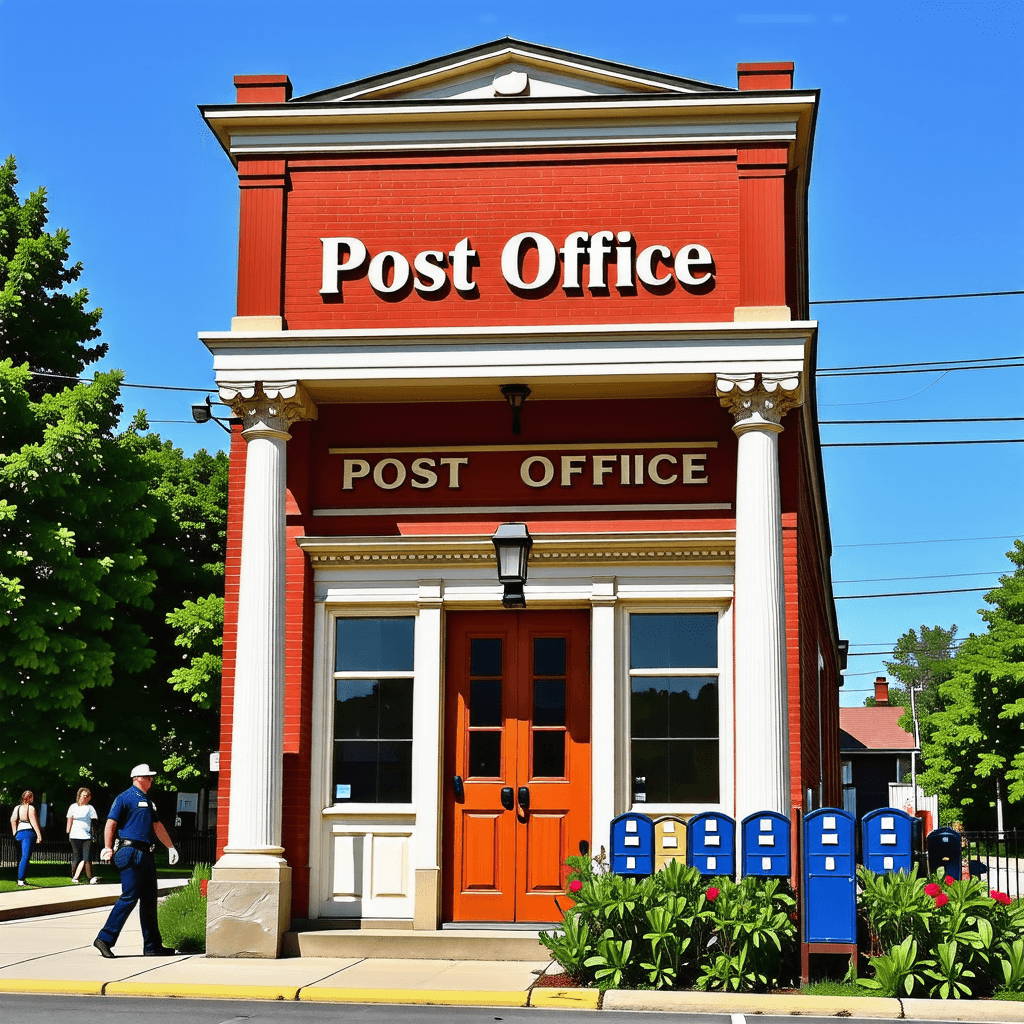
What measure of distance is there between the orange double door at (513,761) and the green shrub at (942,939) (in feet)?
11.3

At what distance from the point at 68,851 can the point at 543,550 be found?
93.7 ft

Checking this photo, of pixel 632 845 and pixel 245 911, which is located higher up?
pixel 632 845

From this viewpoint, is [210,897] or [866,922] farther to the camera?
[210,897]

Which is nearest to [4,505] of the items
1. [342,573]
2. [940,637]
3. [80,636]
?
[80,636]

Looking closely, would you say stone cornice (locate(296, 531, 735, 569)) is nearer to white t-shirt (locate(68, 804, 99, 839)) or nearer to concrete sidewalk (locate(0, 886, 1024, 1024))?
concrete sidewalk (locate(0, 886, 1024, 1024))

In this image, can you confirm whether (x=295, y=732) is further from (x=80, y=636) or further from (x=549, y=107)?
(x=80, y=636)

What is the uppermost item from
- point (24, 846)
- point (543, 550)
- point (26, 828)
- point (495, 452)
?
point (495, 452)

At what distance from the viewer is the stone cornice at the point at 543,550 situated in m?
13.6

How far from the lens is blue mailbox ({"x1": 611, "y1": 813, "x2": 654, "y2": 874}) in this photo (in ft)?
38.2

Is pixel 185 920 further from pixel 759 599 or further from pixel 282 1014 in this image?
pixel 759 599

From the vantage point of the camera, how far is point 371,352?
13.6 metres

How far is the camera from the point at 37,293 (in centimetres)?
3177

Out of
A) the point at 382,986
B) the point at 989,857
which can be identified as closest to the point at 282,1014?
the point at 382,986

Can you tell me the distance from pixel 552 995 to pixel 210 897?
373 centimetres
